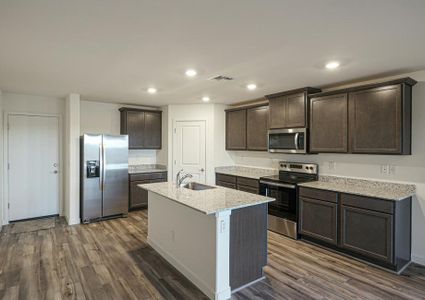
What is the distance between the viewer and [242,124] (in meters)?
5.52

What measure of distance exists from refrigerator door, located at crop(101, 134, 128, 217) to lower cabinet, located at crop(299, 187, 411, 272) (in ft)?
11.5

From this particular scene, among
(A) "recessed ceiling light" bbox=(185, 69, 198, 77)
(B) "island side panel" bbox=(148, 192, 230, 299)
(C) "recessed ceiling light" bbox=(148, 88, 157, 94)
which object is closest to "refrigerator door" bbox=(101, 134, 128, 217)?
(C) "recessed ceiling light" bbox=(148, 88, 157, 94)

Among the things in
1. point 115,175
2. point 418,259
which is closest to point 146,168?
point 115,175

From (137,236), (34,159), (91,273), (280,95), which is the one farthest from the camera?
(34,159)

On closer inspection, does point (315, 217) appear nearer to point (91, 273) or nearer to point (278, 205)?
point (278, 205)

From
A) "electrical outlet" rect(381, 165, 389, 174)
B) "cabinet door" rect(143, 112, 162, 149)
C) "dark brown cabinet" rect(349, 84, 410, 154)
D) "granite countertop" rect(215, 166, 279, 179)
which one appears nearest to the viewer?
"dark brown cabinet" rect(349, 84, 410, 154)

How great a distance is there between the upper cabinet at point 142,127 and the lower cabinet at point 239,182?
1.73m

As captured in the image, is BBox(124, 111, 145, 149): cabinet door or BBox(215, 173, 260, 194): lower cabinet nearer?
BBox(215, 173, 260, 194): lower cabinet

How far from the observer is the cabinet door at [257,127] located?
502 cm

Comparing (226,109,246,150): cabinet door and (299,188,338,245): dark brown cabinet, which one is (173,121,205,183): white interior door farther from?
(299,188,338,245): dark brown cabinet

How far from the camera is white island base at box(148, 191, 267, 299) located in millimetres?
2518

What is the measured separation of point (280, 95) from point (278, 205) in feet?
6.12

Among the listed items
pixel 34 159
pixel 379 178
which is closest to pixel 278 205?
pixel 379 178

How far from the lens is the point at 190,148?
5969 millimetres
